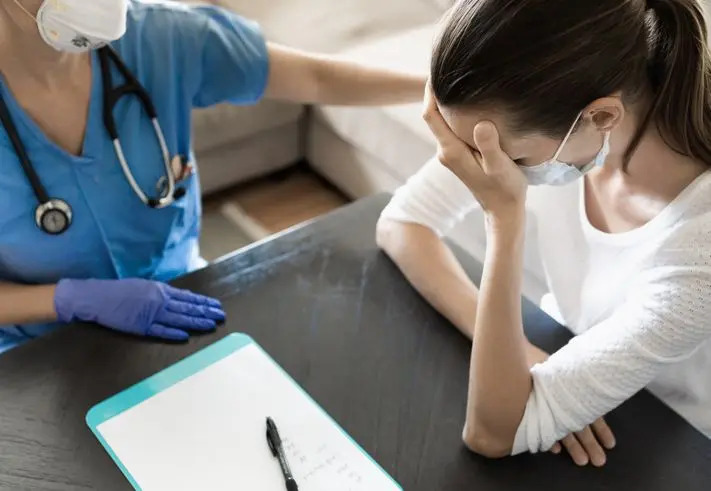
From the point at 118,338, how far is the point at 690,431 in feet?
2.55

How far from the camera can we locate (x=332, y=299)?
1.12 m

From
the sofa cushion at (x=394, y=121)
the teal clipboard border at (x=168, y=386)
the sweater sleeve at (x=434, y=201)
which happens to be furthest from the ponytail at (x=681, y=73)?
the sofa cushion at (x=394, y=121)

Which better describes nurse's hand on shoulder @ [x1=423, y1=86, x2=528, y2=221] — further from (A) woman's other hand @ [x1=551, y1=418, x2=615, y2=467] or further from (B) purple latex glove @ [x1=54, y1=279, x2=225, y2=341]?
(B) purple latex glove @ [x1=54, y1=279, x2=225, y2=341]

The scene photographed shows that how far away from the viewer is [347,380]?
100 cm

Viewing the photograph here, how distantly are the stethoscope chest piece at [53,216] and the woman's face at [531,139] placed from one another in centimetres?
60

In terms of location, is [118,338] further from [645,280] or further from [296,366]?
[645,280]

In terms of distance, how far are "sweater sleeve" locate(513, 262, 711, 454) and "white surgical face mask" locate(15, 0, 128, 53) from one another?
0.76 metres

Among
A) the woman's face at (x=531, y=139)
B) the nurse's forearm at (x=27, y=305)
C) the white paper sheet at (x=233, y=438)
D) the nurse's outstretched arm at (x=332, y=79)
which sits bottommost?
the nurse's forearm at (x=27, y=305)

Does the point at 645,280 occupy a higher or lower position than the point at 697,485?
higher

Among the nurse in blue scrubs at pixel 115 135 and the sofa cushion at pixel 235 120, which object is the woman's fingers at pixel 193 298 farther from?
the sofa cushion at pixel 235 120

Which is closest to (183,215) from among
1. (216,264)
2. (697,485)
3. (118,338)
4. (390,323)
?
(216,264)

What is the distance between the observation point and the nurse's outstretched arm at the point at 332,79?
130 centimetres

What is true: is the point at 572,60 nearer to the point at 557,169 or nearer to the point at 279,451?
the point at 557,169

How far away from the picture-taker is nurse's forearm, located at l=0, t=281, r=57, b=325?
3.67 ft
